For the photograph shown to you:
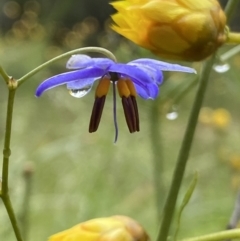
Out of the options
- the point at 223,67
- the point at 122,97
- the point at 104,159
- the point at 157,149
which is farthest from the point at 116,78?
the point at 104,159

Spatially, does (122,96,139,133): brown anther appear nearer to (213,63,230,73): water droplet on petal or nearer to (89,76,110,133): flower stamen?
(89,76,110,133): flower stamen

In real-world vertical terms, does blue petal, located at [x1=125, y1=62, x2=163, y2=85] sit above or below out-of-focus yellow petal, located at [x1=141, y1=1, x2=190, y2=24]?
below

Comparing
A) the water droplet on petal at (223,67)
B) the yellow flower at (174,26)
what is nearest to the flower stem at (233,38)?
the yellow flower at (174,26)

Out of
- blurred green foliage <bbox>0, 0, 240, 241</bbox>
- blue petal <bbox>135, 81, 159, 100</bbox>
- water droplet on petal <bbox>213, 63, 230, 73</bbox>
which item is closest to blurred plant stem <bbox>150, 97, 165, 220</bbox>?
blurred green foliage <bbox>0, 0, 240, 241</bbox>

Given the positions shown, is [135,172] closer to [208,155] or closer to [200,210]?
[208,155]

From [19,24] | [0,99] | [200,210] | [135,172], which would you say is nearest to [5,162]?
[200,210]
